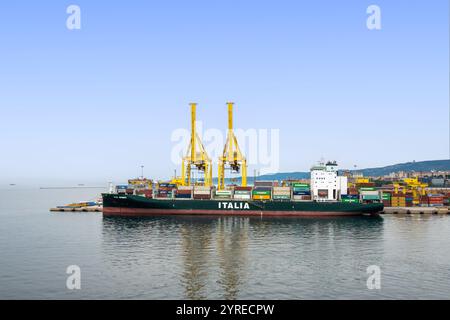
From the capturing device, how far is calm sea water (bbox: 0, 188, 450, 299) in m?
31.3

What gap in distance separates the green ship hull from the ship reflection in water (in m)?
15.4

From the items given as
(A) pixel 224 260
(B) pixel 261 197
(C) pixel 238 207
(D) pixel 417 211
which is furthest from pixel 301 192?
(A) pixel 224 260

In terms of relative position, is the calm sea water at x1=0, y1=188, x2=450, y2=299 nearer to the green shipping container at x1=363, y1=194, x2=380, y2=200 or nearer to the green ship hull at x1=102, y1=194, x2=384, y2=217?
the green ship hull at x1=102, y1=194, x2=384, y2=217

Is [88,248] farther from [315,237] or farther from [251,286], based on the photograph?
[315,237]

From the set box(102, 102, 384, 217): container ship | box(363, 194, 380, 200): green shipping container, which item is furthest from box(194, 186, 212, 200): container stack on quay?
box(363, 194, 380, 200): green shipping container

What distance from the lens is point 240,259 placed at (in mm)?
41812

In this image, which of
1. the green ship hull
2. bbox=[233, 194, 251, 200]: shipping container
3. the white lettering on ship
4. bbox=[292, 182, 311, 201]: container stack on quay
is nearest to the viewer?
the green ship hull

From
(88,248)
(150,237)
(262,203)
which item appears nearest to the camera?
(88,248)

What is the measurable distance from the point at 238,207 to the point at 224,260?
154 ft

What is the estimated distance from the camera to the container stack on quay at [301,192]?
91.1 meters

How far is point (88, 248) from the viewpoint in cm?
4872
